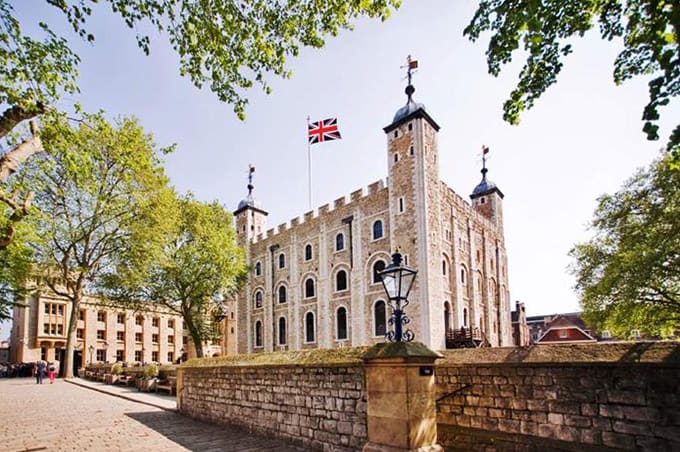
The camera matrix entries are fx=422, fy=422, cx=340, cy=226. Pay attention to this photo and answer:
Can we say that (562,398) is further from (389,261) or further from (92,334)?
(92,334)

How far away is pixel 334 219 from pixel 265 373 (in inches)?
866

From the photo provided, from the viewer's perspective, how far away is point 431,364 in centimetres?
639

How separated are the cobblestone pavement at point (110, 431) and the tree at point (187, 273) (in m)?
12.4

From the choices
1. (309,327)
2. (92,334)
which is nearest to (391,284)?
(309,327)

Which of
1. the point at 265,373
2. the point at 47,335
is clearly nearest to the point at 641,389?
the point at 265,373

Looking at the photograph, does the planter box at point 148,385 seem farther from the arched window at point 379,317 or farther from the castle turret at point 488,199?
the castle turret at point 488,199

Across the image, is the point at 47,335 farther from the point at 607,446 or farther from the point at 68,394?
the point at 607,446

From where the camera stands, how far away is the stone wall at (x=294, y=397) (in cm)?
736

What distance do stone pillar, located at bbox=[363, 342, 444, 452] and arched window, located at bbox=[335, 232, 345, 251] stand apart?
23591 mm

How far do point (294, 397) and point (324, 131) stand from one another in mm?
20155

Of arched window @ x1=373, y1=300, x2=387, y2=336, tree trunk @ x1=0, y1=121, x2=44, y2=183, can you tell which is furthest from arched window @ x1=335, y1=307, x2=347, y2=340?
tree trunk @ x1=0, y1=121, x2=44, y2=183

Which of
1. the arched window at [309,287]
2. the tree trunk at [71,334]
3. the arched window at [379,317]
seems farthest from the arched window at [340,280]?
the tree trunk at [71,334]

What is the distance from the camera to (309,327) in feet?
105

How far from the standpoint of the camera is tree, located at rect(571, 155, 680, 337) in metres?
16.5
